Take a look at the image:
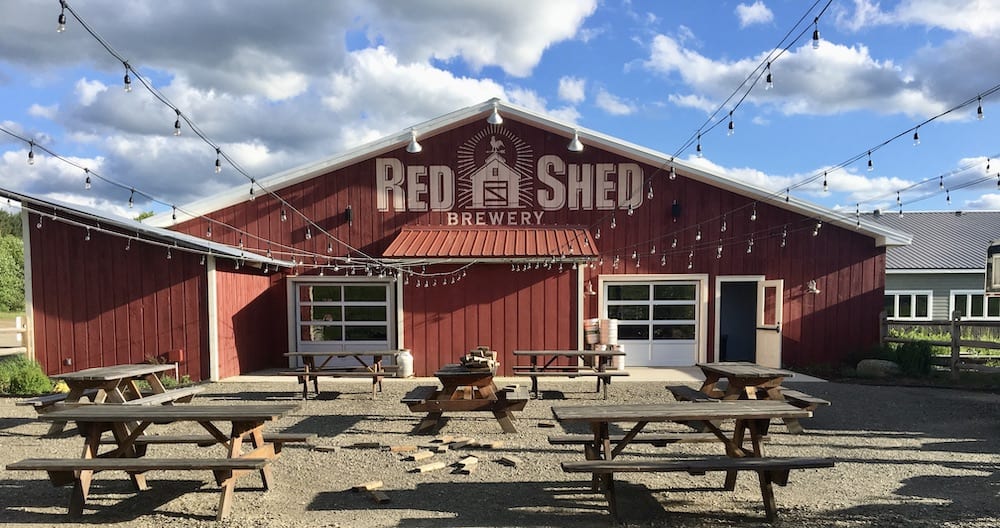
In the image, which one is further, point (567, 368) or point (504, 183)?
point (504, 183)

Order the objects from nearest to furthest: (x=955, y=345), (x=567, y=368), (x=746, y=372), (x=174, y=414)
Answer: (x=174, y=414)
(x=746, y=372)
(x=567, y=368)
(x=955, y=345)

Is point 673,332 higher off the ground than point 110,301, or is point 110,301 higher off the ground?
point 110,301

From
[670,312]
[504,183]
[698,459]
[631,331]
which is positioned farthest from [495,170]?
[698,459]

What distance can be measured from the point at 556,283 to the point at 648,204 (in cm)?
294

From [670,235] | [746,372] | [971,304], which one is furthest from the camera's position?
[971,304]

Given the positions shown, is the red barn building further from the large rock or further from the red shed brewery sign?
the large rock

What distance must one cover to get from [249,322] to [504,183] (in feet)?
19.7

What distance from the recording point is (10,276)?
35812 millimetres

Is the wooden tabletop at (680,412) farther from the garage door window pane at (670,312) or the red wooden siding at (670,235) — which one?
the garage door window pane at (670,312)

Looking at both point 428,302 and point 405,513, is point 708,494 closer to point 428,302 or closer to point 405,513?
point 405,513

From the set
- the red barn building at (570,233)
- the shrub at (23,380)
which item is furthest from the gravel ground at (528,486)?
the red barn building at (570,233)

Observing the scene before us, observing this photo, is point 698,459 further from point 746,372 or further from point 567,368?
point 567,368

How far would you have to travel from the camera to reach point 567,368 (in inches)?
406

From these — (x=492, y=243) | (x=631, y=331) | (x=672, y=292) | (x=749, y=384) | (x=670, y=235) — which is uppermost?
(x=670, y=235)
